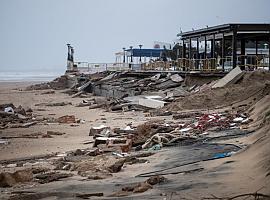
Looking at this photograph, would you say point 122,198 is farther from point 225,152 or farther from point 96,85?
point 96,85

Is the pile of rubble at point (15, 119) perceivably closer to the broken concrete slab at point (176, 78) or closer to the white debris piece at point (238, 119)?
the white debris piece at point (238, 119)

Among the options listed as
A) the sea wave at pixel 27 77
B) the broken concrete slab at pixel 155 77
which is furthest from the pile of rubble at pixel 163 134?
the sea wave at pixel 27 77

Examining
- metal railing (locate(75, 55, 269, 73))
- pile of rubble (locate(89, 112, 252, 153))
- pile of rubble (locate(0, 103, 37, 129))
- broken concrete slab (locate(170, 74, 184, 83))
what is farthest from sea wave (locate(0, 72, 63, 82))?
pile of rubble (locate(89, 112, 252, 153))

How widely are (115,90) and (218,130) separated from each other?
30.1 m

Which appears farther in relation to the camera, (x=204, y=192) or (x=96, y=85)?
(x=96, y=85)

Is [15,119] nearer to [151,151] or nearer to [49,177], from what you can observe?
[151,151]

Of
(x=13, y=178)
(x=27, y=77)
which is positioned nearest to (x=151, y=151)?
(x=13, y=178)

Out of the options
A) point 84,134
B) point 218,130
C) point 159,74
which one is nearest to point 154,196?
point 218,130

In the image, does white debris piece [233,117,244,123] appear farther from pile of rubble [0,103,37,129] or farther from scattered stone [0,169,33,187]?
pile of rubble [0,103,37,129]

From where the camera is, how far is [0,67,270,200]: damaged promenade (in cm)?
968

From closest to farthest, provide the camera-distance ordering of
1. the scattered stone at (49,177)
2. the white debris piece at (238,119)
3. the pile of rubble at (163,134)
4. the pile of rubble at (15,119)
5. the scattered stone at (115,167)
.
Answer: the scattered stone at (49,177) → the scattered stone at (115,167) → the pile of rubble at (163,134) → the white debris piece at (238,119) → the pile of rubble at (15,119)

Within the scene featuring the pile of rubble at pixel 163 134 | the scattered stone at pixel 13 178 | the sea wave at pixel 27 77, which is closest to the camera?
the scattered stone at pixel 13 178

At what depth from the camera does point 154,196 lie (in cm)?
906

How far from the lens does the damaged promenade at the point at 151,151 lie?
9680 millimetres
